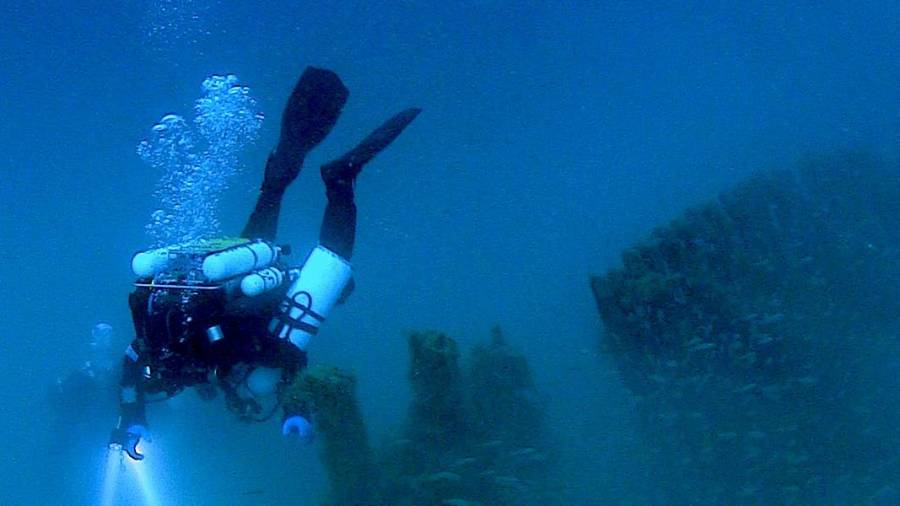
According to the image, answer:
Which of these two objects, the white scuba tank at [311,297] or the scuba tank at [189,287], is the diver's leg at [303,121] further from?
the scuba tank at [189,287]

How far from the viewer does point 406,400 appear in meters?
9.98

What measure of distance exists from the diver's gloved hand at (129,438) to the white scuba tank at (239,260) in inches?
50.4

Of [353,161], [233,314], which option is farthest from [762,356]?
[233,314]

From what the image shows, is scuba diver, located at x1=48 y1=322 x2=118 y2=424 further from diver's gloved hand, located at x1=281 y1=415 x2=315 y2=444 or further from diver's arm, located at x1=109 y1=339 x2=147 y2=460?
diver's gloved hand, located at x1=281 y1=415 x2=315 y2=444

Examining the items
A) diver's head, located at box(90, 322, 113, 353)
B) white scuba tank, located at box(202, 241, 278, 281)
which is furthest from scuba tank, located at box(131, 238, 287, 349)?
diver's head, located at box(90, 322, 113, 353)

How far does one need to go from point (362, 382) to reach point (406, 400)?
4.00 ft

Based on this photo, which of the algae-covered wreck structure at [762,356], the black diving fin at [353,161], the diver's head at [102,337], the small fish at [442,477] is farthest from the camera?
the diver's head at [102,337]

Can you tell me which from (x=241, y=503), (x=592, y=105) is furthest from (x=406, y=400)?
(x=592, y=105)

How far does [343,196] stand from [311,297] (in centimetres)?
105

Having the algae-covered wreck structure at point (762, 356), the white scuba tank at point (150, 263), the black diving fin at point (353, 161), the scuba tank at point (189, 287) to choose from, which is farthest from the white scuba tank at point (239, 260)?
the algae-covered wreck structure at point (762, 356)

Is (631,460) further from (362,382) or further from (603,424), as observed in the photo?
(362,382)

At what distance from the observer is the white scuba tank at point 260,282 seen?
5.86 meters

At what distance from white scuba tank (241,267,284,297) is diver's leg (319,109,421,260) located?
566 mm

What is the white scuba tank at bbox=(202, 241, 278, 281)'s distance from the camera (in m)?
5.66
